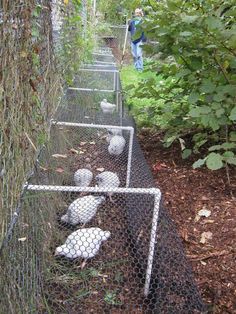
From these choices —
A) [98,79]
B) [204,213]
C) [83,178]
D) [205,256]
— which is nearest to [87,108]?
[98,79]

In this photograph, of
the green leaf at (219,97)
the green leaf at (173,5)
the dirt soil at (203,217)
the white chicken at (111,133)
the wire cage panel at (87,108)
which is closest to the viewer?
the dirt soil at (203,217)

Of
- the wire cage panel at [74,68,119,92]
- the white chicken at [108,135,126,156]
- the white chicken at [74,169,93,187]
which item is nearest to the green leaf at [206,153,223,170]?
the white chicken at [74,169,93,187]

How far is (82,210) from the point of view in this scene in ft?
6.64

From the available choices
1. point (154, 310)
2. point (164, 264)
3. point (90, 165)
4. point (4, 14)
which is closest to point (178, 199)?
point (90, 165)

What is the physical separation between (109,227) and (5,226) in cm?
68

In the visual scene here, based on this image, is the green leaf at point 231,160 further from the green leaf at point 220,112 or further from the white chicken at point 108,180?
the white chicken at point 108,180

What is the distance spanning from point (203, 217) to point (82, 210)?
82 cm

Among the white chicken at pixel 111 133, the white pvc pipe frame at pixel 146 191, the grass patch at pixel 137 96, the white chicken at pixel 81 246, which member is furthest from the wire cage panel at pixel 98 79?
the white pvc pipe frame at pixel 146 191

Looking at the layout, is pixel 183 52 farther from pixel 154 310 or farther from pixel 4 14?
pixel 154 310

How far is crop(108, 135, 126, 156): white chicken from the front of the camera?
9.87ft

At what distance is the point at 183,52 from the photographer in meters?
2.86

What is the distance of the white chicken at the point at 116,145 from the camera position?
3008 mm

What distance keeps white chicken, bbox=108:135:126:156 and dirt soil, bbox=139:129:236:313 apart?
0.34 m

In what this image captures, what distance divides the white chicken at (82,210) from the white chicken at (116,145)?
98cm
